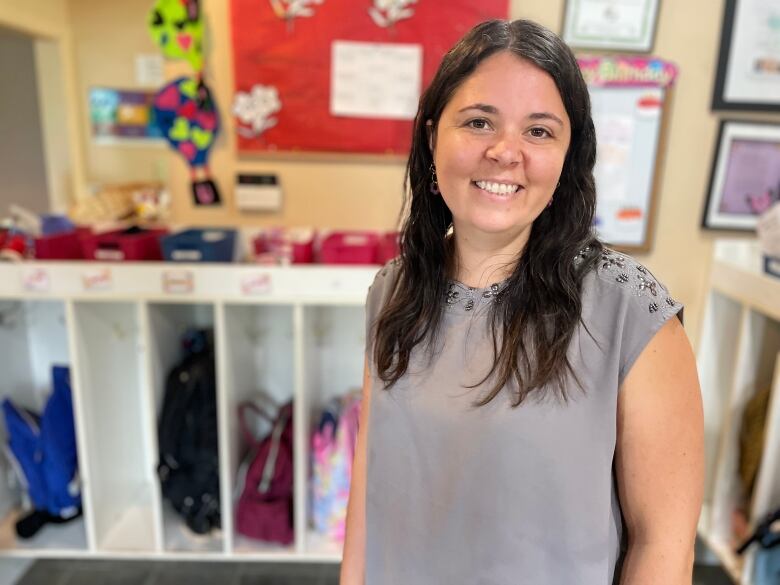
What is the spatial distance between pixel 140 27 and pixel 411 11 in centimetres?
163

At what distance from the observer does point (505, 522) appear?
34.0 inches

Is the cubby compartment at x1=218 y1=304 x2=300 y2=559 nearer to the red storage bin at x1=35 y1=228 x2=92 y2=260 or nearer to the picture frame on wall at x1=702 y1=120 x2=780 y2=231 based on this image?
the red storage bin at x1=35 y1=228 x2=92 y2=260

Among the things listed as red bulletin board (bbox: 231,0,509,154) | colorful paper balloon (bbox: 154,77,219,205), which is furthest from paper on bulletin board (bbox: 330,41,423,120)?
colorful paper balloon (bbox: 154,77,219,205)

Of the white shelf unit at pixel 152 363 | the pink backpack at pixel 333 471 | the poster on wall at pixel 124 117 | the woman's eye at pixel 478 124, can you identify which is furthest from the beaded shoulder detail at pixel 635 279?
the poster on wall at pixel 124 117

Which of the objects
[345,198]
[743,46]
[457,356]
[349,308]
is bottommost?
[349,308]

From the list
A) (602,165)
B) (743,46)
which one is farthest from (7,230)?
(743,46)

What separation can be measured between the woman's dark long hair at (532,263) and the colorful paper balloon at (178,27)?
145cm

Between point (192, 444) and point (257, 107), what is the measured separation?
1231 millimetres

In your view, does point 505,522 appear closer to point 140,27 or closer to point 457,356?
point 457,356

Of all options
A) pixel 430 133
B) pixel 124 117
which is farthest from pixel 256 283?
pixel 124 117

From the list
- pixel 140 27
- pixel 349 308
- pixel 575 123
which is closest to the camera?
pixel 575 123

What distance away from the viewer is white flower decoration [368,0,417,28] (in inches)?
78.6

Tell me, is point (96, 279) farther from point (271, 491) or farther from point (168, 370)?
point (271, 491)

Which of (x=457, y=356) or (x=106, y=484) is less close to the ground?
(x=457, y=356)
